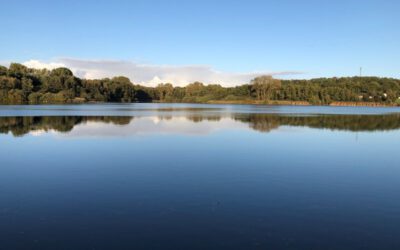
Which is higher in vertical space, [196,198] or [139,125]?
[139,125]

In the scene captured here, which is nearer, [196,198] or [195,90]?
[196,198]

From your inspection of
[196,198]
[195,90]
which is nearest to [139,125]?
[196,198]

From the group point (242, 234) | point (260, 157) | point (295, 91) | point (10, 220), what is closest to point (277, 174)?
point (260, 157)

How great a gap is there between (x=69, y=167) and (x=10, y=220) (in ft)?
17.9

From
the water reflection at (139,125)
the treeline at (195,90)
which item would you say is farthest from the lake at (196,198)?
the treeline at (195,90)

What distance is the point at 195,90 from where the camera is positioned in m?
170

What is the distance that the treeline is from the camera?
107 metres

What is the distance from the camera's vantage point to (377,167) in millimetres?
13641

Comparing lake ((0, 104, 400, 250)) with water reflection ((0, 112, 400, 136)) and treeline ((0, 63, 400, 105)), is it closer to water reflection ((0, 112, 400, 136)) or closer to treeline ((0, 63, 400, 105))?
water reflection ((0, 112, 400, 136))

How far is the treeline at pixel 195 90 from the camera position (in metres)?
107

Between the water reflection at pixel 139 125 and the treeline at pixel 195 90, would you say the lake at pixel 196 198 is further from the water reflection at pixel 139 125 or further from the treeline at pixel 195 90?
the treeline at pixel 195 90

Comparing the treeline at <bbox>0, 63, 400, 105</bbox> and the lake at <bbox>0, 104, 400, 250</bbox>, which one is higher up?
the treeline at <bbox>0, 63, 400, 105</bbox>

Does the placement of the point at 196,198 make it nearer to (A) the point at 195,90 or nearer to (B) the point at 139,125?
(B) the point at 139,125

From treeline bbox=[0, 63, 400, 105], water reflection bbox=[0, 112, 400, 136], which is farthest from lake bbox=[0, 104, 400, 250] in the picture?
treeline bbox=[0, 63, 400, 105]
